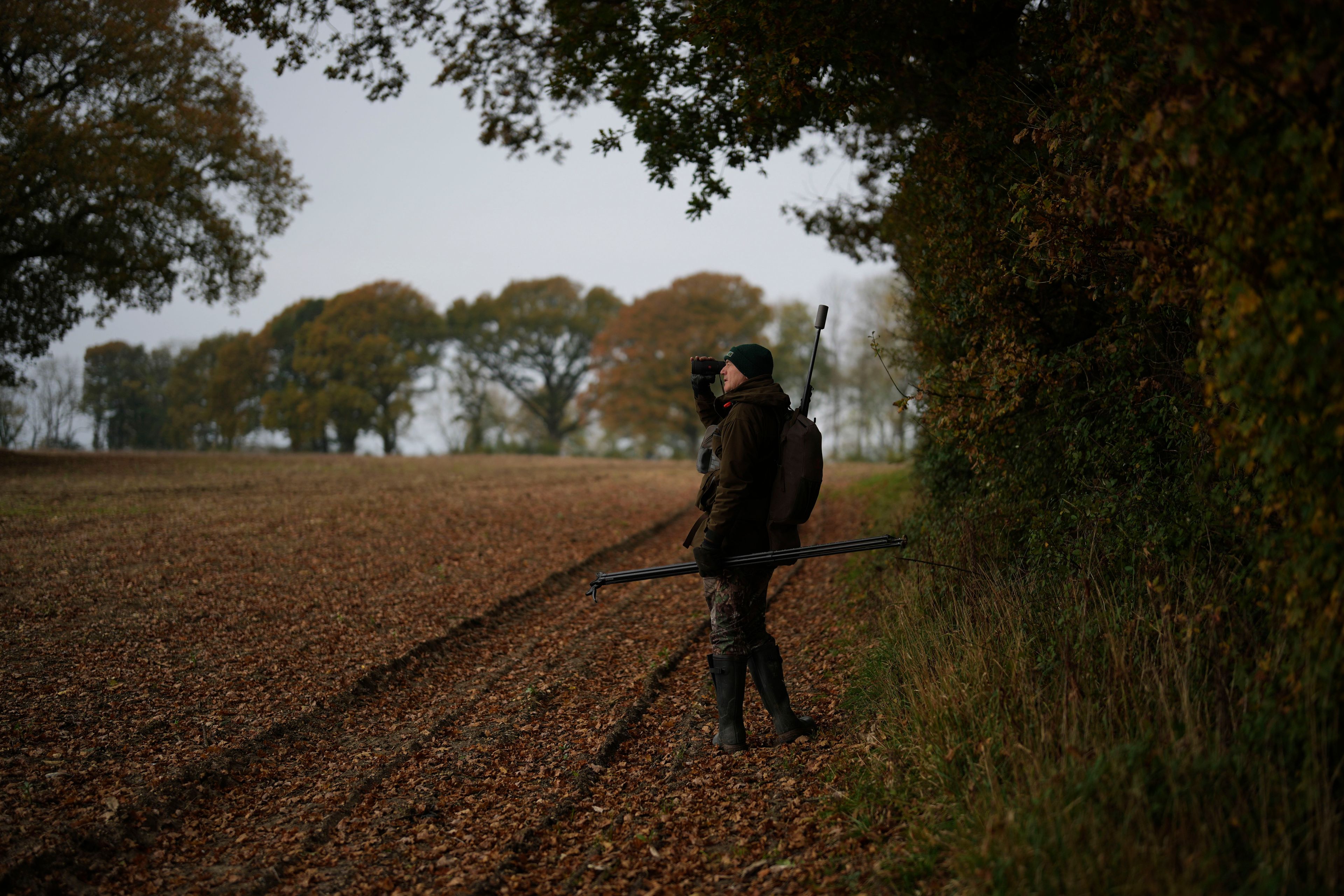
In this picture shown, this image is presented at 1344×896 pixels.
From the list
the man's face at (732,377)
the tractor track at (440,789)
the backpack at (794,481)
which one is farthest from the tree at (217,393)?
the backpack at (794,481)

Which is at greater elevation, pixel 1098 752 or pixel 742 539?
pixel 742 539

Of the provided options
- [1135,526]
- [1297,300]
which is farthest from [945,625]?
[1297,300]

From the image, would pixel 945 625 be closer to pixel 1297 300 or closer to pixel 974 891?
pixel 974 891

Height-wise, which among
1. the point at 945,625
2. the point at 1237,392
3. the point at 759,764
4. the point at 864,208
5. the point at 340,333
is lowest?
the point at 759,764

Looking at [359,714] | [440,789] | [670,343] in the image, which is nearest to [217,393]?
[670,343]

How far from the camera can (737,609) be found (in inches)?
197

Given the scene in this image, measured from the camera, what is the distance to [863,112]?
8922mm

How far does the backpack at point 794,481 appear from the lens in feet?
15.8

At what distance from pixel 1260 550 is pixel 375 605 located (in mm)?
7728

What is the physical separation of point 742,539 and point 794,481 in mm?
480

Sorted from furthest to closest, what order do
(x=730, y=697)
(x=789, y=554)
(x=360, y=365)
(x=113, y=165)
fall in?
(x=360, y=365)
(x=113, y=165)
(x=730, y=697)
(x=789, y=554)

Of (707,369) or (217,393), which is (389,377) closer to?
(217,393)

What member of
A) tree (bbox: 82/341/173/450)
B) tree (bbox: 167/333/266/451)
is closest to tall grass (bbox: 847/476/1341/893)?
tree (bbox: 167/333/266/451)

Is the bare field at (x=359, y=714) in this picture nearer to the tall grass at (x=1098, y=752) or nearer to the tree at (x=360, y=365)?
the tall grass at (x=1098, y=752)
